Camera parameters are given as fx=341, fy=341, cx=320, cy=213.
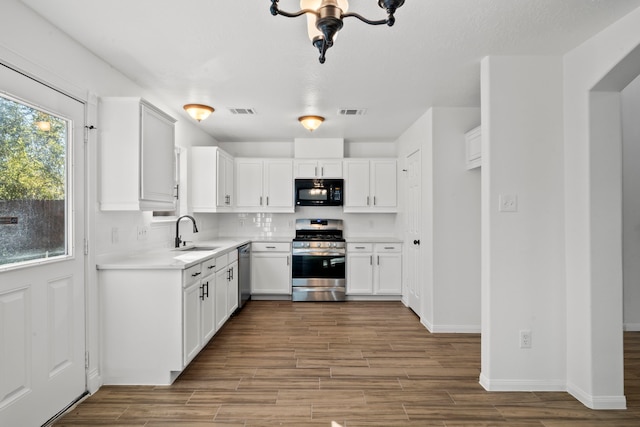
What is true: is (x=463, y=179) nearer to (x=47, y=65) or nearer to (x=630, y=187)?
(x=630, y=187)

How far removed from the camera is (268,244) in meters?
4.99

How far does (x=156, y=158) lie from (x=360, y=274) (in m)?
3.16

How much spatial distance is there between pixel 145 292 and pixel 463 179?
323 centimetres

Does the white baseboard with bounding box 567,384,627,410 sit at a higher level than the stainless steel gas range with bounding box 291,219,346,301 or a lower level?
lower

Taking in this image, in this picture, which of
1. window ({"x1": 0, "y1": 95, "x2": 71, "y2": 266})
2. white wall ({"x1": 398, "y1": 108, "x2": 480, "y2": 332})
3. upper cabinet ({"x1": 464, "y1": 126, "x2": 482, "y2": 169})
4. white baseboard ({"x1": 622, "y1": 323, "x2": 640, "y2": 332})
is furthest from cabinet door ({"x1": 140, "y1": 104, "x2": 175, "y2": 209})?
white baseboard ({"x1": 622, "y1": 323, "x2": 640, "y2": 332})

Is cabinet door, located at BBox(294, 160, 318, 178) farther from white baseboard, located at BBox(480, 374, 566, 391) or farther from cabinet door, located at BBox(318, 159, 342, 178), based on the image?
white baseboard, located at BBox(480, 374, 566, 391)

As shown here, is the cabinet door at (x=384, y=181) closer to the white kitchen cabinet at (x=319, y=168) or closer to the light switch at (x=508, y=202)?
the white kitchen cabinet at (x=319, y=168)

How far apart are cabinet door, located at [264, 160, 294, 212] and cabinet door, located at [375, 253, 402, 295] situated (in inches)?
62.3

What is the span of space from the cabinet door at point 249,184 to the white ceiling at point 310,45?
1.67 meters

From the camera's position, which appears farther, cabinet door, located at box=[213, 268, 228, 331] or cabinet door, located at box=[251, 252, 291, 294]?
cabinet door, located at box=[251, 252, 291, 294]

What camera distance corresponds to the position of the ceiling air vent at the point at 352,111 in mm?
3812

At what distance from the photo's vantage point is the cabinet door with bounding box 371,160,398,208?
17.0 feet

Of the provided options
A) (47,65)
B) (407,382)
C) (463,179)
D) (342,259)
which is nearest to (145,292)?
(47,65)

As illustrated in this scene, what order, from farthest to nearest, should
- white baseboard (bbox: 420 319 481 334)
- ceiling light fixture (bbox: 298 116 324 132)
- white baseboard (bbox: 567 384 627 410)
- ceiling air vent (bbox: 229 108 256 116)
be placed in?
ceiling light fixture (bbox: 298 116 324 132) → ceiling air vent (bbox: 229 108 256 116) → white baseboard (bbox: 420 319 481 334) → white baseboard (bbox: 567 384 627 410)
